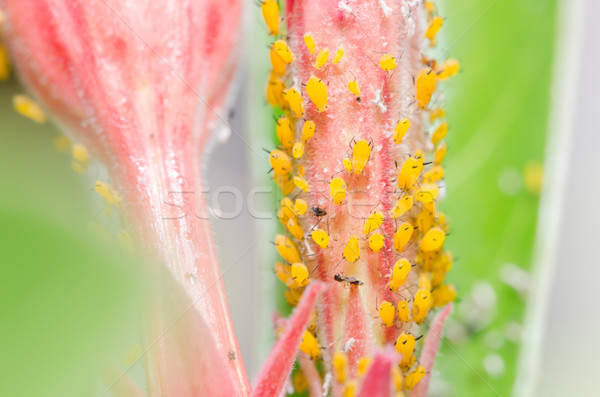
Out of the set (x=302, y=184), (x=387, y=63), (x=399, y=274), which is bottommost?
(x=399, y=274)

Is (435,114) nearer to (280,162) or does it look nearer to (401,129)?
(401,129)

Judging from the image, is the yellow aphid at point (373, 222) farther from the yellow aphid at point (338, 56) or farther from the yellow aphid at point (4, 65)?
the yellow aphid at point (4, 65)

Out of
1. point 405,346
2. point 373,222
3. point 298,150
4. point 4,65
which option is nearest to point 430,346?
point 405,346

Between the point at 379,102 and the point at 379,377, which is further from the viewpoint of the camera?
the point at 379,102

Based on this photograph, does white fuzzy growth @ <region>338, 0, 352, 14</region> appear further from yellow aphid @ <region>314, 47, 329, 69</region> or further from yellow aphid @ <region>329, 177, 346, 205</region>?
yellow aphid @ <region>329, 177, 346, 205</region>

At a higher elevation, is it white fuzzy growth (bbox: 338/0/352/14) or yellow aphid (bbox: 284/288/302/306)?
white fuzzy growth (bbox: 338/0/352/14)

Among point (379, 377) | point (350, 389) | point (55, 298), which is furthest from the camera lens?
point (350, 389)

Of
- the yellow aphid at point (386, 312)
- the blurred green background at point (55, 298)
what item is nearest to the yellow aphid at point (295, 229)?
the yellow aphid at point (386, 312)

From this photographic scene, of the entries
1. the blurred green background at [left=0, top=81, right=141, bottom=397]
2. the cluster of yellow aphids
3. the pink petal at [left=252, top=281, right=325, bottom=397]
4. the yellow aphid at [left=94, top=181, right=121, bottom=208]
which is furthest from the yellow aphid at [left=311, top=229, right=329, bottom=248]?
the blurred green background at [left=0, top=81, right=141, bottom=397]
